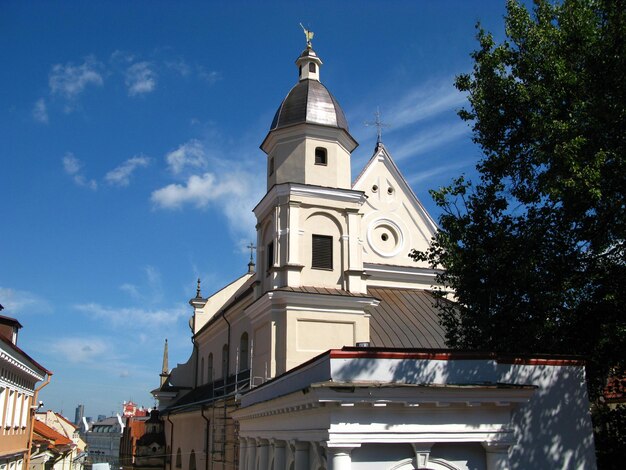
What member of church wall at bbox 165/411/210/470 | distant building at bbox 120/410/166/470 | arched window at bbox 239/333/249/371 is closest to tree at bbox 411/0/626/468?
arched window at bbox 239/333/249/371

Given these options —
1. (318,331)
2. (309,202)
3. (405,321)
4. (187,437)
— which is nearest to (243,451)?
(318,331)

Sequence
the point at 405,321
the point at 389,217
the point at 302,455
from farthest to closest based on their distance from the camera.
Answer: the point at 389,217
the point at 405,321
the point at 302,455

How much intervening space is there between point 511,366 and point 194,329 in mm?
30117

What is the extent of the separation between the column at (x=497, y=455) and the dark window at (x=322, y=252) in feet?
39.3

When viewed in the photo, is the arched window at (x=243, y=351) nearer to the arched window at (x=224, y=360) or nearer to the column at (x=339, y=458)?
the arched window at (x=224, y=360)

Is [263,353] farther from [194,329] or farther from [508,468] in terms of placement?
[194,329]

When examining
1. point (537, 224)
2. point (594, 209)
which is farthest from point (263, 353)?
point (594, 209)

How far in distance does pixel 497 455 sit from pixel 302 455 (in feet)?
12.7

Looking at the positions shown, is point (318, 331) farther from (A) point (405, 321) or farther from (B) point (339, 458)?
(B) point (339, 458)

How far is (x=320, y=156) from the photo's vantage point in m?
24.3

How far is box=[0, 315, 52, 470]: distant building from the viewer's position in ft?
66.9

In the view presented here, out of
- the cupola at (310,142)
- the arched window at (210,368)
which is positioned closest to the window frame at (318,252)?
the cupola at (310,142)

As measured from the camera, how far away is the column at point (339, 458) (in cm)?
1097

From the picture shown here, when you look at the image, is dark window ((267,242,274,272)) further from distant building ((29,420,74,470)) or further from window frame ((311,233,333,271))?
distant building ((29,420,74,470))
